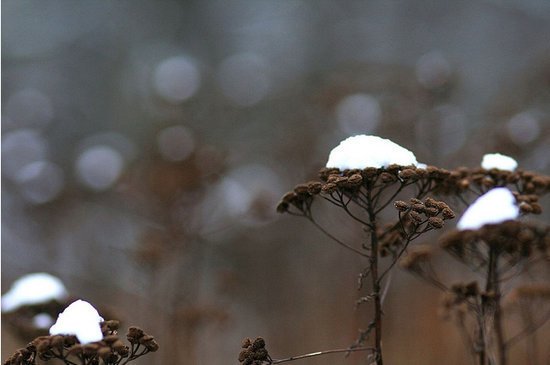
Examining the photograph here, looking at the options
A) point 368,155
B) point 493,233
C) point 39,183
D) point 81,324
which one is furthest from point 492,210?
point 39,183

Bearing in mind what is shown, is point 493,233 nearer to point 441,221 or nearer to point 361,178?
point 441,221

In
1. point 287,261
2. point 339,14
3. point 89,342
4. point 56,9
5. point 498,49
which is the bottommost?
point 89,342

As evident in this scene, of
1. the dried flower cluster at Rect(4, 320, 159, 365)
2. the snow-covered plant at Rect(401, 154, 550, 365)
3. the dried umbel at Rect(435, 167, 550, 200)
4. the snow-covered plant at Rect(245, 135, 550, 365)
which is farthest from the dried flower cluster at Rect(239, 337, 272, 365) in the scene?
the dried umbel at Rect(435, 167, 550, 200)

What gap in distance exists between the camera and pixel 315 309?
7.77 m

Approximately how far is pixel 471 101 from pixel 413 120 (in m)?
8.42

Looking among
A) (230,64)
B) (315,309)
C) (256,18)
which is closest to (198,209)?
(315,309)

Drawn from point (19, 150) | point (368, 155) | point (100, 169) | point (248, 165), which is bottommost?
point (368, 155)

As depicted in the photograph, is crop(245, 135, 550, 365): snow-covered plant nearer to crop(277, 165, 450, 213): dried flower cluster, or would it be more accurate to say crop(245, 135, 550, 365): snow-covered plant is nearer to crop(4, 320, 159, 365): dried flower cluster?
crop(277, 165, 450, 213): dried flower cluster

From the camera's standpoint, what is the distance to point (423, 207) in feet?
8.58

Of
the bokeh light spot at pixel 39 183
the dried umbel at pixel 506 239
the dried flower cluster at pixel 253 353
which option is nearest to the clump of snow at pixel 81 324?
the dried flower cluster at pixel 253 353

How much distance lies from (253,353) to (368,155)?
0.90 metres

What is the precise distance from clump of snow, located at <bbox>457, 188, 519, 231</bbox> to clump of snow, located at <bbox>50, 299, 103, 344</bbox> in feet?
5.39

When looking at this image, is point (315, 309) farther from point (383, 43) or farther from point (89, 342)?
point (383, 43)

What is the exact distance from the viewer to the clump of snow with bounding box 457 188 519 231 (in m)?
2.91
